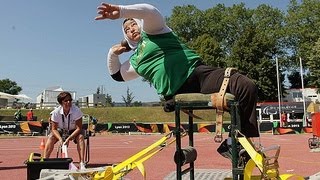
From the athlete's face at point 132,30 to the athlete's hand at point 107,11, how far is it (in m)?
0.67

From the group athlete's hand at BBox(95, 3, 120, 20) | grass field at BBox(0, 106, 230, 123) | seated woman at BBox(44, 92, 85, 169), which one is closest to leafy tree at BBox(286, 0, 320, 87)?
grass field at BBox(0, 106, 230, 123)

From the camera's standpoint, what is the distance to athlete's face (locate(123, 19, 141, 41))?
3685 millimetres

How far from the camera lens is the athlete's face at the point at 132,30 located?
3.68 m

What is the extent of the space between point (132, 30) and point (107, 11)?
0.71m

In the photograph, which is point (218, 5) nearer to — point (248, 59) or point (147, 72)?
point (248, 59)

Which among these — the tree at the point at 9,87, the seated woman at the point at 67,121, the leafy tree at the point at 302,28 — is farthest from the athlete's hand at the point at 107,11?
the tree at the point at 9,87

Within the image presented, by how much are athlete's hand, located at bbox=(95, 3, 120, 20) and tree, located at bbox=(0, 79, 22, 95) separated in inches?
4690

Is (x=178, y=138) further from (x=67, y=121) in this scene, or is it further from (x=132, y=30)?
(x=67, y=121)

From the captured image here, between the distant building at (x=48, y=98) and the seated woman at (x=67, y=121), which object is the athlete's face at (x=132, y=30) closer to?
the seated woman at (x=67, y=121)

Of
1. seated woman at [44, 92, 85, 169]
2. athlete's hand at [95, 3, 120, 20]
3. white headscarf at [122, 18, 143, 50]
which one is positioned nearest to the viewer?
athlete's hand at [95, 3, 120, 20]

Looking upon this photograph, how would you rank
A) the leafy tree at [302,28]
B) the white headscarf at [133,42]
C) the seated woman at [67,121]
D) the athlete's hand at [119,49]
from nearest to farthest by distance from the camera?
1. the white headscarf at [133,42]
2. the athlete's hand at [119,49]
3. the seated woman at [67,121]
4. the leafy tree at [302,28]

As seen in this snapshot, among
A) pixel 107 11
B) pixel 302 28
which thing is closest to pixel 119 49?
pixel 107 11

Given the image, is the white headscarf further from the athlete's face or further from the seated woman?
the seated woman

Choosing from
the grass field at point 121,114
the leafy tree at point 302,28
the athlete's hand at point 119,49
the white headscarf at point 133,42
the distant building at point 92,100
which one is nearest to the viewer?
the white headscarf at point 133,42
